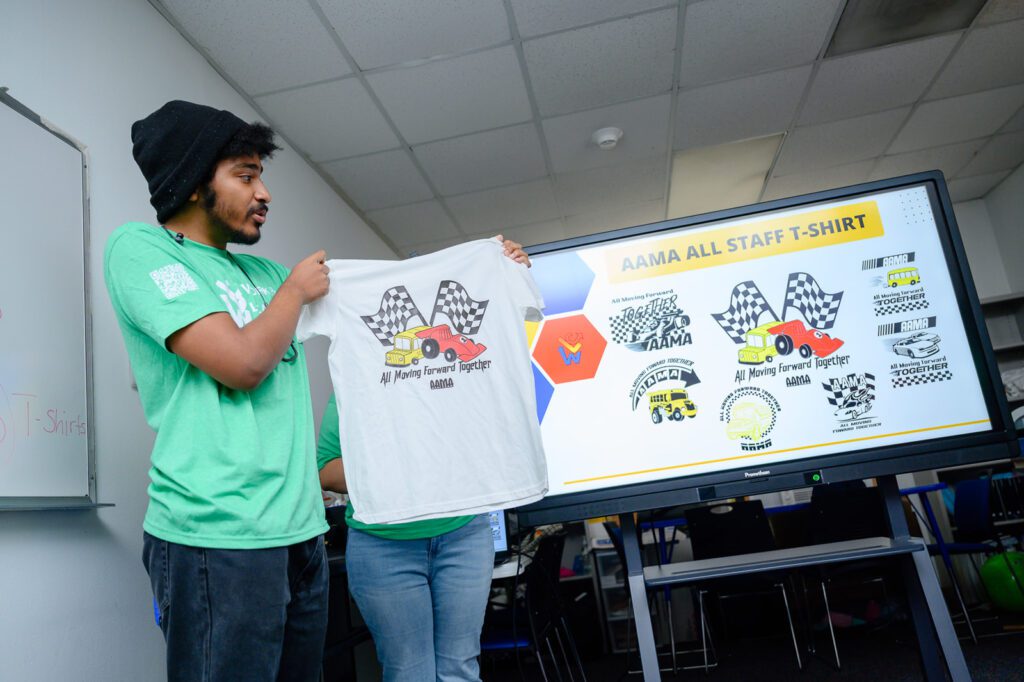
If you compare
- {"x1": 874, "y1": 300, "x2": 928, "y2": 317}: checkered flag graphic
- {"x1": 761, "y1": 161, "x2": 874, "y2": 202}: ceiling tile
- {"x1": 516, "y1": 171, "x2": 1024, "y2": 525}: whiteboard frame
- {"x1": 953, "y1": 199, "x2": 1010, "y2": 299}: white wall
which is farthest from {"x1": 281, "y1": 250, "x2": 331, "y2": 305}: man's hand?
{"x1": 953, "y1": 199, "x2": 1010, "y2": 299}: white wall

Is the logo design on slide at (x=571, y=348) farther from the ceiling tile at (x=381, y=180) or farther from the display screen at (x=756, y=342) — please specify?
the ceiling tile at (x=381, y=180)

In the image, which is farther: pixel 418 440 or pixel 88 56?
pixel 88 56

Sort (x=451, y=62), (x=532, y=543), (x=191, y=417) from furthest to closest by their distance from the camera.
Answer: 1. (x=532, y=543)
2. (x=451, y=62)
3. (x=191, y=417)

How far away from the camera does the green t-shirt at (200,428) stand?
3.40 ft

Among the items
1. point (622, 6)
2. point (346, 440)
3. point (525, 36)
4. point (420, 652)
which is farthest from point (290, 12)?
point (420, 652)

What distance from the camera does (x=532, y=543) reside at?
3.62 m

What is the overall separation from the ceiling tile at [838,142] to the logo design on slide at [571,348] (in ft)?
10.6

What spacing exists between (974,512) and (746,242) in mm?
3223

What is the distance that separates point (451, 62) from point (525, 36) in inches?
14.8

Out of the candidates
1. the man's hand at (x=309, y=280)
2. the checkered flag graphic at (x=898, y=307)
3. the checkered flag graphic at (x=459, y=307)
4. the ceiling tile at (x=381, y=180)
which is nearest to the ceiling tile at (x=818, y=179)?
the ceiling tile at (x=381, y=180)

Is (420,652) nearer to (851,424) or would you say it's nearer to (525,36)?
(851,424)

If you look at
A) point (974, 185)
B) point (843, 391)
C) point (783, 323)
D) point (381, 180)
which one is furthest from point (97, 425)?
point (974, 185)

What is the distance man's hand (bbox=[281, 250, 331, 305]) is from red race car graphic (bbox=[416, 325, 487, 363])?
1.12 feet

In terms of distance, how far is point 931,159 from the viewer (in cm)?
505
